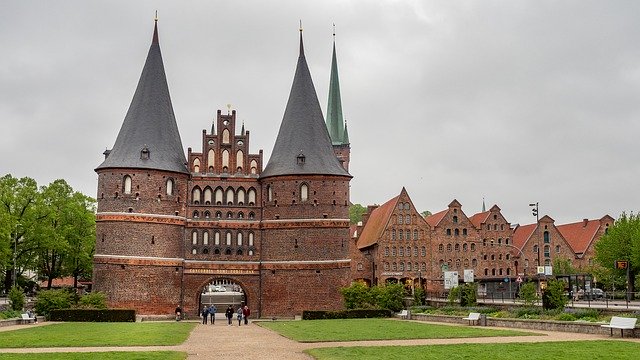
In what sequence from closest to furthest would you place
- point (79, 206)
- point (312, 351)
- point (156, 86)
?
point (312, 351) < point (156, 86) < point (79, 206)

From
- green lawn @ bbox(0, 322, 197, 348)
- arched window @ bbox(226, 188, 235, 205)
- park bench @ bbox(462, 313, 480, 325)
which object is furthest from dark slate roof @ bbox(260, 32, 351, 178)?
green lawn @ bbox(0, 322, 197, 348)

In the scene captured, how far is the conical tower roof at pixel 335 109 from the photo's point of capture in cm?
9962

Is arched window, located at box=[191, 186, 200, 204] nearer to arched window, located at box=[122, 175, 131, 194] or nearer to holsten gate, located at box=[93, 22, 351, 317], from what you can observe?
holsten gate, located at box=[93, 22, 351, 317]

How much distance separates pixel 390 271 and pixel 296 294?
76.2 ft

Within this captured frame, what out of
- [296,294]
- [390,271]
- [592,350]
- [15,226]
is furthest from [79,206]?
[592,350]

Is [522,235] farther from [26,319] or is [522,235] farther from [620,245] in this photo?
[26,319]

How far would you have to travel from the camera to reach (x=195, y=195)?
189ft

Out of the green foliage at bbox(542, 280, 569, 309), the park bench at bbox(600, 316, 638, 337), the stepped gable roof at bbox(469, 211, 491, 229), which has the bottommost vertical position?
the park bench at bbox(600, 316, 638, 337)

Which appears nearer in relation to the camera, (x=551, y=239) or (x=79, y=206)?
(x=79, y=206)

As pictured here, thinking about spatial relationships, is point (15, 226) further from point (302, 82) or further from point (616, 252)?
point (616, 252)

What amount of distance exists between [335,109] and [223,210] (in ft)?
151

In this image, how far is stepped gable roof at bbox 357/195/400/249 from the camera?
77875 millimetres

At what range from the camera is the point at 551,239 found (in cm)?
8512

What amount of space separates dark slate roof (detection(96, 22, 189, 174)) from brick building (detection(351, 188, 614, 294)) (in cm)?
2866
